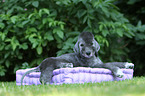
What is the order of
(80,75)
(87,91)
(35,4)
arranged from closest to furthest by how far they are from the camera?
(87,91), (80,75), (35,4)

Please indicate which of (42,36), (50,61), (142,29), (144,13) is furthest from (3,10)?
(144,13)

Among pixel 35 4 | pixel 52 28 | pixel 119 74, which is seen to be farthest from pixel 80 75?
pixel 35 4

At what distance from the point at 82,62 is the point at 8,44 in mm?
3392

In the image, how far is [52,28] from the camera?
7316 millimetres

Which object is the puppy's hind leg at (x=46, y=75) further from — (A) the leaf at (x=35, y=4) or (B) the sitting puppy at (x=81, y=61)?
(A) the leaf at (x=35, y=4)

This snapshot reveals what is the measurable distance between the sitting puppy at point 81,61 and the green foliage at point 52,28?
158 centimetres

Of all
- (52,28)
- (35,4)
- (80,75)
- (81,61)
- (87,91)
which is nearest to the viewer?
(87,91)

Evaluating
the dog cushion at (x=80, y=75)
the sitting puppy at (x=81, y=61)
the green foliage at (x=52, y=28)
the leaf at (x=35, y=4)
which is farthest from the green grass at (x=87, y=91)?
the leaf at (x=35, y=4)

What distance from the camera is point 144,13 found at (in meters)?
9.59

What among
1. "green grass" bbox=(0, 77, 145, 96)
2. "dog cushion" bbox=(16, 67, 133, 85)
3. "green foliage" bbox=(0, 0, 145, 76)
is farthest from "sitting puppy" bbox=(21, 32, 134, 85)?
"green foliage" bbox=(0, 0, 145, 76)

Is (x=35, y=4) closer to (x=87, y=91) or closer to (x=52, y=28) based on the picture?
(x=52, y=28)

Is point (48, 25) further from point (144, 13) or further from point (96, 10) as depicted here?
point (144, 13)

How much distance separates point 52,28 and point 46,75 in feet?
9.11

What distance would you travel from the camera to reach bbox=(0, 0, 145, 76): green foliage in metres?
7.06
